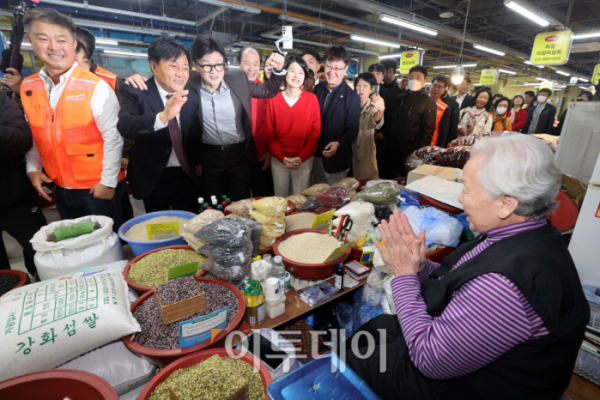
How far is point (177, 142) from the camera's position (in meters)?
2.36

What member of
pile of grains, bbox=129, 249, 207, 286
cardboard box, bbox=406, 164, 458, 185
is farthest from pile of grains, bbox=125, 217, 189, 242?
cardboard box, bbox=406, 164, 458, 185

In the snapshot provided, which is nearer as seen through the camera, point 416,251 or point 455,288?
point 455,288

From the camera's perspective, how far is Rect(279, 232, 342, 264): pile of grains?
145 centimetres

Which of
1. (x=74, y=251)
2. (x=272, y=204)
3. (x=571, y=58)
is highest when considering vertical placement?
(x=571, y=58)

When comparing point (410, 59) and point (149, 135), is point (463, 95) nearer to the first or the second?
point (410, 59)

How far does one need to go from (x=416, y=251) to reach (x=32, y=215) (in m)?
2.64

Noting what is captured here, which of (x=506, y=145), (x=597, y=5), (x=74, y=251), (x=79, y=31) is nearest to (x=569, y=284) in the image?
(x=506, y=145)

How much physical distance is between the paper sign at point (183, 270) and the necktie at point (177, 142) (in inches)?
53.4

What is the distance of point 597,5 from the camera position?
8438mm

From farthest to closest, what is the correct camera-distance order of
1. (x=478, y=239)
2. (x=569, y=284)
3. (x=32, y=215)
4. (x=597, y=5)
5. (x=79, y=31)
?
(x=597, y=5) → (x=79, y=31) → (x=32, y=215) → (x=478, y=239) → (x=569, y=284)

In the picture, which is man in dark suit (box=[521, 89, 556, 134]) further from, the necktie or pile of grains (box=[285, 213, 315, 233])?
the necktie

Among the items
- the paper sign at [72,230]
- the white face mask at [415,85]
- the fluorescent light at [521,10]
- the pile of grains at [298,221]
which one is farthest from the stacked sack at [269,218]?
the fluorescent light at [521,10]

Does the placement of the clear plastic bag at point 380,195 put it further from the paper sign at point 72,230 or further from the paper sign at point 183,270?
the paper sign at point 72,230

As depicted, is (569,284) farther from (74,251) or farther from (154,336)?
(74,251)
